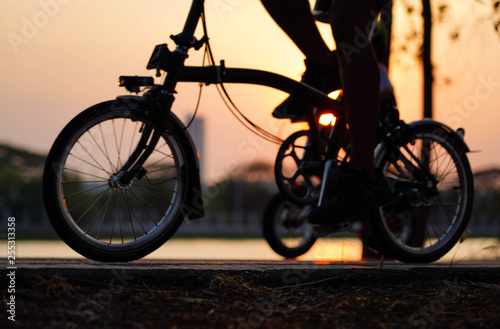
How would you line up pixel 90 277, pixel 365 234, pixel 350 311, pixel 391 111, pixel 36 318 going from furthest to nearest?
pixel 365 234 → pixel 391 111 → pixel 90 277 → pixel 350 311 → pixel 36 318

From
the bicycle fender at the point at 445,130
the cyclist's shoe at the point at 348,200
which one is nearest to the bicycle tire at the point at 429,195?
the bicycle fender at the point at 445,130

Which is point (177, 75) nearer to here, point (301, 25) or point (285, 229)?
point (301, 25)

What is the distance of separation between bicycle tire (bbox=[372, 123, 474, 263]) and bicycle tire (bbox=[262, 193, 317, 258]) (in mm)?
955

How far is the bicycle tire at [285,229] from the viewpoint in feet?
14.4

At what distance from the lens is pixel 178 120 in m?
2.68

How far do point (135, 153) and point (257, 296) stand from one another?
2.69 feet

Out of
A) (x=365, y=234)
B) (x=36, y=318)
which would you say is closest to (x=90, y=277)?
(x=36, y=318)

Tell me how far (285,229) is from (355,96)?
1.88 metres

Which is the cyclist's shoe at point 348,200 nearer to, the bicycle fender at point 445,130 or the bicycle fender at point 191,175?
the bicycle fender at point 191,175

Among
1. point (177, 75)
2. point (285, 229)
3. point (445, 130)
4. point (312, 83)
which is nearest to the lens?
point (177, 75)

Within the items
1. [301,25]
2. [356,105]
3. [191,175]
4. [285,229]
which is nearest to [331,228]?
[356,105]

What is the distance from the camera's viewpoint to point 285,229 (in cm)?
445

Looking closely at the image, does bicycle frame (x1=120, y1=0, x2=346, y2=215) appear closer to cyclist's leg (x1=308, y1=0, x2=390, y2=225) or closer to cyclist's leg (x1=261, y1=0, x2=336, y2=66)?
cyclist's leg (x1=261, y1=0, x2=336, y2=66)

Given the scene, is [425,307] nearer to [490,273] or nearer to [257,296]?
[257,296]
